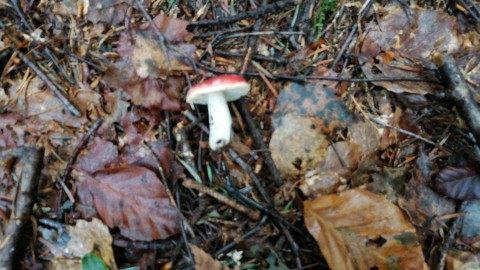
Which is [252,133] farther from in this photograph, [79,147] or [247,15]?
[79,147]

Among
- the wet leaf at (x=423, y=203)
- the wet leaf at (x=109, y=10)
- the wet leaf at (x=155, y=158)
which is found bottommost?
the wet leaf at (x=423, y=203)

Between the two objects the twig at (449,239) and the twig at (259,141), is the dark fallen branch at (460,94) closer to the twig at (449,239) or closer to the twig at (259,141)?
the twig at (449,239)

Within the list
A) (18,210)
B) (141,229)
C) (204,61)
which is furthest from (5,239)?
(204,61)

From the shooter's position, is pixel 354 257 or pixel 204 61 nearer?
pixel 354 257

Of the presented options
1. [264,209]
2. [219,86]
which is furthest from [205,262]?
[219,86]

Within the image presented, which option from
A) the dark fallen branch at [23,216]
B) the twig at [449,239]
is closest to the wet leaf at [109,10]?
the dark fallen branch at [23,216]

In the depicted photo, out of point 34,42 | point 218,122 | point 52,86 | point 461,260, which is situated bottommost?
point 461,260

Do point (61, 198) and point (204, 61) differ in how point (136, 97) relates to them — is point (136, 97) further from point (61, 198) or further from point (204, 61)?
point (61, 198)
